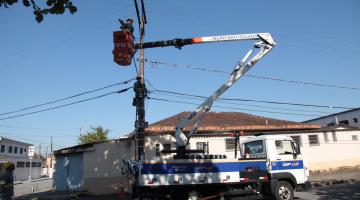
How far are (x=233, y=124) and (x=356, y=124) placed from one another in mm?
26768

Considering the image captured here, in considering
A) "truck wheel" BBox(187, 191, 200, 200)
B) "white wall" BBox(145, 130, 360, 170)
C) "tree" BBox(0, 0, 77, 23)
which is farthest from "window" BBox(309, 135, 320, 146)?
"tree" BBox(0, 0, 77, 23)

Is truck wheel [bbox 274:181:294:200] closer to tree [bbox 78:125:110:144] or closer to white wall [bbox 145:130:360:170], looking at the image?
white wall [bbox 145:130:360:170]

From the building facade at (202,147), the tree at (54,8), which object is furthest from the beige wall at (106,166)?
the tree at (54,8)

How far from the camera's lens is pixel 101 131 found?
43719 millimetres

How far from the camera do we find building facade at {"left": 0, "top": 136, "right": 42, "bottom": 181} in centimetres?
5247

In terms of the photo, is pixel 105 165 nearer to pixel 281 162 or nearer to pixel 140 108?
pixel 140 108

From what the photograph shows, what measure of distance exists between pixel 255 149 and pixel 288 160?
128 cm

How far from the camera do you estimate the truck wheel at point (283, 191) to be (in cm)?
1281

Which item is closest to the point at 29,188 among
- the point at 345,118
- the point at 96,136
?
the point at 96,136

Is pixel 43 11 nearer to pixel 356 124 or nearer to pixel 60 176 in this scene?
pixel 60 176

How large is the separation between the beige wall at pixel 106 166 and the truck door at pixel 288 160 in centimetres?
995

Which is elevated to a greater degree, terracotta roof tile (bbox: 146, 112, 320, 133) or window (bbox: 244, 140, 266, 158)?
terracotta roof tile (bbox: 146, 112, 320, 133)

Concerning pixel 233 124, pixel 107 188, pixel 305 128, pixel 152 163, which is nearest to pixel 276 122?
pixel 305 128

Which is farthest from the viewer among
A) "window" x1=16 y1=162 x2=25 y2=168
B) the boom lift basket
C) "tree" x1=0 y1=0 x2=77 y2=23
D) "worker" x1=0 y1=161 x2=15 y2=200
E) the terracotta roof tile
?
"window" x1=16 y1=162 x2=25 y2=168
